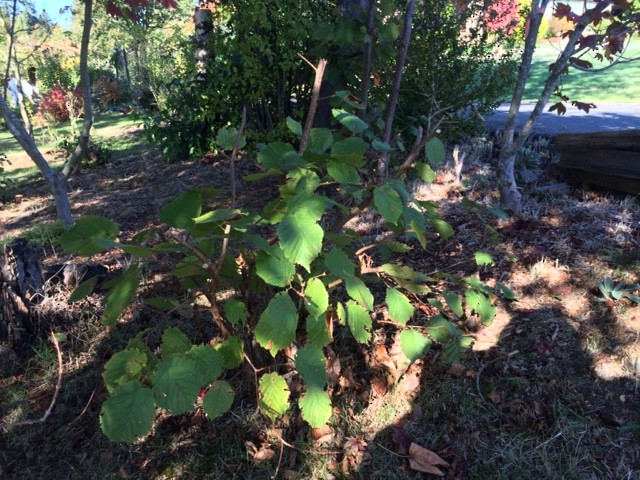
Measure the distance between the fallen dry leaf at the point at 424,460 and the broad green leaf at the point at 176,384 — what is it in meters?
1.02

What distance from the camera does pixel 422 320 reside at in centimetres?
262

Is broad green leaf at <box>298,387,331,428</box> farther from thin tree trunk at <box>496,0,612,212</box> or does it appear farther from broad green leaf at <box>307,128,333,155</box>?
thin tree trunk at <box>496,0,612,212</box>

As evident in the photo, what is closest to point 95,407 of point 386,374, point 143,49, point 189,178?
point 386,374

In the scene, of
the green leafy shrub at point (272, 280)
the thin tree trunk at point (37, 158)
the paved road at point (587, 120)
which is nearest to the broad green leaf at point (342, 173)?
the green leafy shrub at point (272, 280)

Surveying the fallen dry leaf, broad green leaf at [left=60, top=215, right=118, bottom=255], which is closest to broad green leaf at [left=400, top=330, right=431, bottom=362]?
the fallen dry leaf

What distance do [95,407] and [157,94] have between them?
835 centimetres

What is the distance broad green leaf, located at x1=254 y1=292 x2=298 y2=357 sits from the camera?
1.49 meters

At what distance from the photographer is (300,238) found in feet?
4.50

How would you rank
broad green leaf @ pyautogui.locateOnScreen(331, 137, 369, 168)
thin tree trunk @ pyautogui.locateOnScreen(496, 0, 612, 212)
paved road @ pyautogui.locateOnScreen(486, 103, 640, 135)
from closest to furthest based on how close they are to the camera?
broad green leaf @ pyautogui.locateOnScreen(331, 137, 369, 168) → thin tree trunk @ pyautogui.locateOnScreen(496, 0, 612, 212) → paved road @ pyautogui.locateOnScreen(486, 103, 640, 135)

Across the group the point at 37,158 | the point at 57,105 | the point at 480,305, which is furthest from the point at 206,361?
the point at 57,105

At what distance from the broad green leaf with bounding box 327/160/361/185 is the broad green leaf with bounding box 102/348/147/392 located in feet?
2.82

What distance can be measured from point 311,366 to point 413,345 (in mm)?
419

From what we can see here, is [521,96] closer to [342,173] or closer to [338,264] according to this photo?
[342,173]

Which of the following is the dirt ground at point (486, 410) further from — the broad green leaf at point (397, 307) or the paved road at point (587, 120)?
the paved road at point (587, 120)
